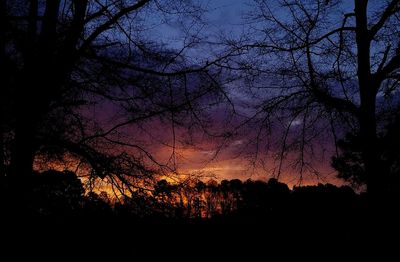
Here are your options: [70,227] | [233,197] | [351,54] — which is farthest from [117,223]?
[233,197]

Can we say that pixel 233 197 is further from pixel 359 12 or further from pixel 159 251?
pixel 359 12

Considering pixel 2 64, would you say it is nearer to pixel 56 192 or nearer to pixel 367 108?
pixel 367 108

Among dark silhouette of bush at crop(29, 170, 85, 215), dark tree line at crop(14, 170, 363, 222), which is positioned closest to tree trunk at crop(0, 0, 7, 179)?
dark tree line at crop(14, 170, 363, 222)

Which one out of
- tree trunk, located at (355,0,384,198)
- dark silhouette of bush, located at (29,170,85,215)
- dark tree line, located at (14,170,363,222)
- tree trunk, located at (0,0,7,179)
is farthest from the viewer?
dark silhouette of bush, located at (29,170,85,215)

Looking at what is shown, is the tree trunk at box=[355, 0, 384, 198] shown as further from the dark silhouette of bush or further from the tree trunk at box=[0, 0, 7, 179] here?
the tree trunk at box=[0, 0, 7, 179]

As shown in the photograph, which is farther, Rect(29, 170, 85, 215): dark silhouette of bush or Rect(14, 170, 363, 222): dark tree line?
Rect(29, 170, 85, 215): dark silhouette of bush

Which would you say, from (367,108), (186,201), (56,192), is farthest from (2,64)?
(56,192)

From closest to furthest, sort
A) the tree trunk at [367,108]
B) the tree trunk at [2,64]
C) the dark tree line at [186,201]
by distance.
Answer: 1. the tree trunk at [2,64]
2. the tree trunk at [367,108]
3. the dark tree line at [186,201]

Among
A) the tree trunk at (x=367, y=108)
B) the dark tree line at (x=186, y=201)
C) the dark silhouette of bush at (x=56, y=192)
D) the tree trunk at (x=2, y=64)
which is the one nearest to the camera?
the tree trunk at (x=2, y=64)

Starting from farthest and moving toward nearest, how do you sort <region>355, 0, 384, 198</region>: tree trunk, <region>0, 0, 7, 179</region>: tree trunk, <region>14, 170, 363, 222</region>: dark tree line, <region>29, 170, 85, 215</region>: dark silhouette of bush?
<region>29, 170, 85, 215</region>: dark silhouette of bush → <region>14, 170, 363, 222</region>: dark tree line → <region>355, 0, 384, 198</region>: tree trunk → <region>0, 0, 7, 179</region>: tree trunk

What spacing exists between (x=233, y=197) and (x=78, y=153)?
24446 mm

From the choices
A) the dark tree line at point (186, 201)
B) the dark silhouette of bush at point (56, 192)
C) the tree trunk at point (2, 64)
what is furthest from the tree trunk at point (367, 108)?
the tree trunk at point (2, 64)

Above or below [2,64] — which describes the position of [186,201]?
below

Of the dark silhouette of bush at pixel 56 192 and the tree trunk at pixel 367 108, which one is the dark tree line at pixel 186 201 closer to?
the dark silhouette of bush at pixel 56 192
